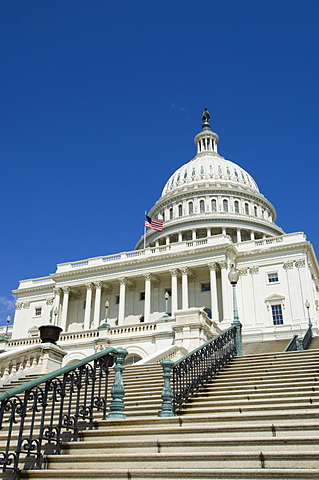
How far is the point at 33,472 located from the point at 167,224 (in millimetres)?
75611

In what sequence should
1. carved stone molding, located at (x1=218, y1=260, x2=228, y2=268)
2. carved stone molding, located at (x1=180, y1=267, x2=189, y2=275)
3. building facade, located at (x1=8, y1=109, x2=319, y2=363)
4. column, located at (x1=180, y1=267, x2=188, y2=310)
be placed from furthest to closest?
carved stone molding, located at (x1=180, y1=267, x2=189, y2=275)
column, located at (x1=180, y1=267, x2=188, y2=310)
carved stone molding, located at (x1=218, y1=260, x2=228, y2=268)
building facade, located at (x1=8, y1=109, x2=319, y2=363)

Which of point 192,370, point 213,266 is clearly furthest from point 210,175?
point 192,370

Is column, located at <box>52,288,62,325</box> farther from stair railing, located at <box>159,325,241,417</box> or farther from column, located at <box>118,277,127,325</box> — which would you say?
stair railing, located at <box>159,325,241,417</box>

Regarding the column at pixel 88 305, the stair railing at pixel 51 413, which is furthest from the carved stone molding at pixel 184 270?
the stair railing at pixel 51 413

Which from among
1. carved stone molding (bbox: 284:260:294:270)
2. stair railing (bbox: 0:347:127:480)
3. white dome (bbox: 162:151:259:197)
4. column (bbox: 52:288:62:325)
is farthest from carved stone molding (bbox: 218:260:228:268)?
stair railing (bbox: 0:347:127:480)

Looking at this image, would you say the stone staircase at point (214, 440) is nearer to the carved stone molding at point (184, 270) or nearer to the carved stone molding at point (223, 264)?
the carved stone molding at point (223, 264)

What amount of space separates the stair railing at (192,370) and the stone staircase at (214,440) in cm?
33

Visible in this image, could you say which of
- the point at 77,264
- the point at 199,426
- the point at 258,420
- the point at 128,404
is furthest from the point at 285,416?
the point at 77,264

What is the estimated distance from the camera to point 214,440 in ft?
26.2

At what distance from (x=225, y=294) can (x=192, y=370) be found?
43.6 m

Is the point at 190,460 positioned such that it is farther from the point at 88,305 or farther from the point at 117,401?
the point at 88,305

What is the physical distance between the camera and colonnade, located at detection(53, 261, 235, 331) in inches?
2194

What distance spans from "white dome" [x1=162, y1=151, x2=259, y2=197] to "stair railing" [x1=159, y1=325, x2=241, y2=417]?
76.6m

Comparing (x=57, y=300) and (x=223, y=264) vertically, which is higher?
(x=223, y=264)
